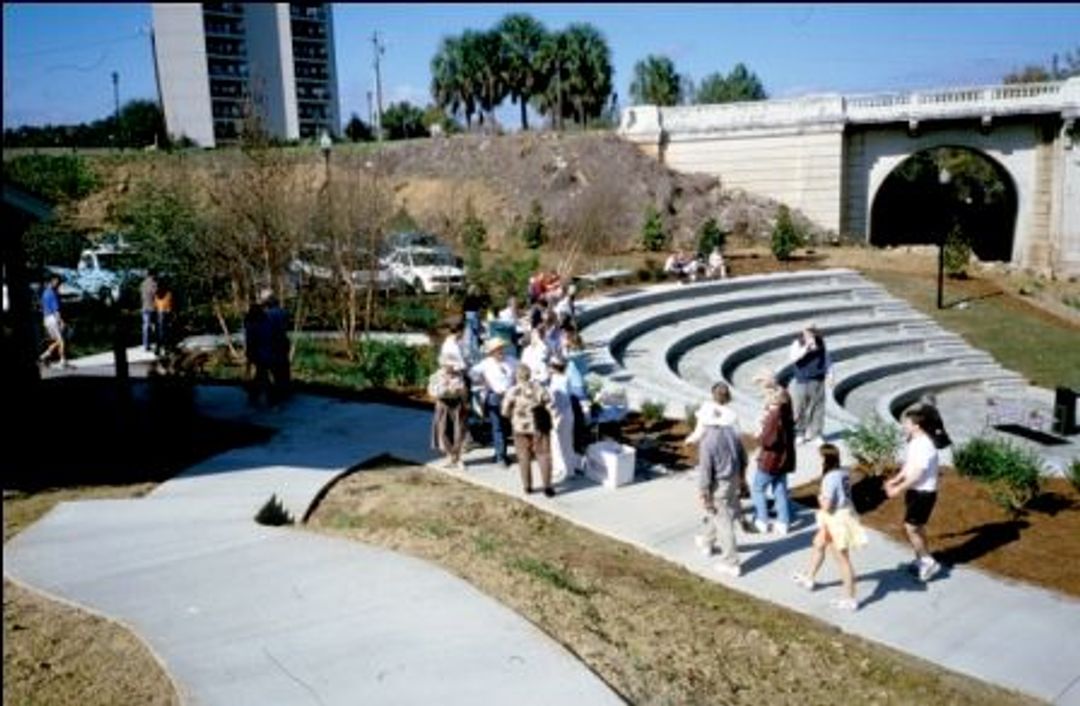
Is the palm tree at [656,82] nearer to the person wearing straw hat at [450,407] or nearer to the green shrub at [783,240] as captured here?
the green shrub at [783,240]

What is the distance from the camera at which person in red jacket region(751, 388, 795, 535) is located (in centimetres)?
973

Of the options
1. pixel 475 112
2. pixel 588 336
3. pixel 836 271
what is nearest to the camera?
pixel 588 336

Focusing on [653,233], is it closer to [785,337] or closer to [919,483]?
[785,337]

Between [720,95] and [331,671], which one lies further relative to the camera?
[720,95]

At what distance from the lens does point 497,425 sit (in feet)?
39.3

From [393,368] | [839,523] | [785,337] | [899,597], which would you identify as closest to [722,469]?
[839,523]

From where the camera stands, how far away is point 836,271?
30812 millimetres

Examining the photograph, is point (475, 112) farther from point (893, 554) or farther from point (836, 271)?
point (893, 554)

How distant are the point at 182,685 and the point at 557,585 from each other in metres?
3.17

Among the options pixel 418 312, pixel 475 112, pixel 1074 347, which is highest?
pixel 475 112

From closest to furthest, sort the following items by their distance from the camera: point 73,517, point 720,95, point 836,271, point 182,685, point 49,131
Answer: point 182,685 < point 73,517 < point 836,271 < point 49,131 < point 720,95

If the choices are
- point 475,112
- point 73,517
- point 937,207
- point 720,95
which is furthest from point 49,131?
point 73,517

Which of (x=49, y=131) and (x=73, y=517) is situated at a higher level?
(x=49, y=131)

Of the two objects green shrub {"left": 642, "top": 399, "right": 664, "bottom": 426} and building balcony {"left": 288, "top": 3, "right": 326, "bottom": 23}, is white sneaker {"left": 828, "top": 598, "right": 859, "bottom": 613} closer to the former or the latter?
green shrub {"left": 642, "top": 399, "right": 664, "bottom": 426}
